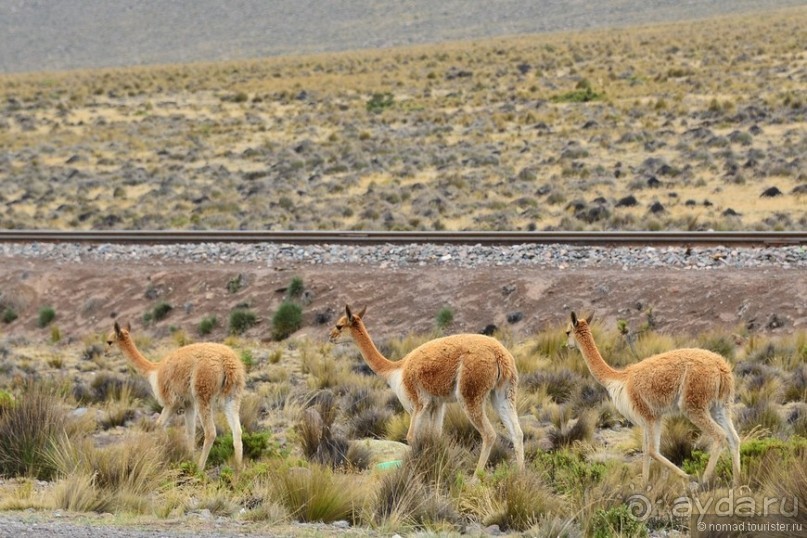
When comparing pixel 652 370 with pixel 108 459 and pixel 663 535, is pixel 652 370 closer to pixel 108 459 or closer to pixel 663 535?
pixel 663 535

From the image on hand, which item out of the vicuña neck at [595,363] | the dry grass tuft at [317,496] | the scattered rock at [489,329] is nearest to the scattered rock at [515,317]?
the scattered rock at [489,329]

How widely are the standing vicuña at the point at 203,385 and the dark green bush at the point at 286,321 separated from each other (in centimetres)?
643

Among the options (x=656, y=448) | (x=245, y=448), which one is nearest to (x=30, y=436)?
(x=245, y=448)

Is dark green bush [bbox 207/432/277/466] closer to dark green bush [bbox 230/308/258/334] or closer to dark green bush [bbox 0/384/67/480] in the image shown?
dark green bush [bbox 0/384/67/480]

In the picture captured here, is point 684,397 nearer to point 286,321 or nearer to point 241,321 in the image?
point 286,321

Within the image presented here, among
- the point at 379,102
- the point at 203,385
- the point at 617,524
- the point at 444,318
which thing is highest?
the point at 203,385

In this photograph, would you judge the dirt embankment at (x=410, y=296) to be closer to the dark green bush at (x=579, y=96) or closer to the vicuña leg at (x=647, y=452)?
the vicuña leg at (x=647, y=452)

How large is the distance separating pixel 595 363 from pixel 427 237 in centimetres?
1015

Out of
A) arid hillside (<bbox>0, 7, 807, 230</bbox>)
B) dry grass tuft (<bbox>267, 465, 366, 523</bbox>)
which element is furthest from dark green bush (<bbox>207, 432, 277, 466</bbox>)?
arid hillside (<bbox>0, 7, 807, 230</bbox>)

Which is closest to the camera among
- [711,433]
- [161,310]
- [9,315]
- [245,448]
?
[711,433]

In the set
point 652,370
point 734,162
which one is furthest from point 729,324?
point 734,162

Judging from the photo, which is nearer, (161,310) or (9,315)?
(161,310)

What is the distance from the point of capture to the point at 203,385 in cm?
938

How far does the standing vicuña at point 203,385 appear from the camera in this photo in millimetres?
9375
